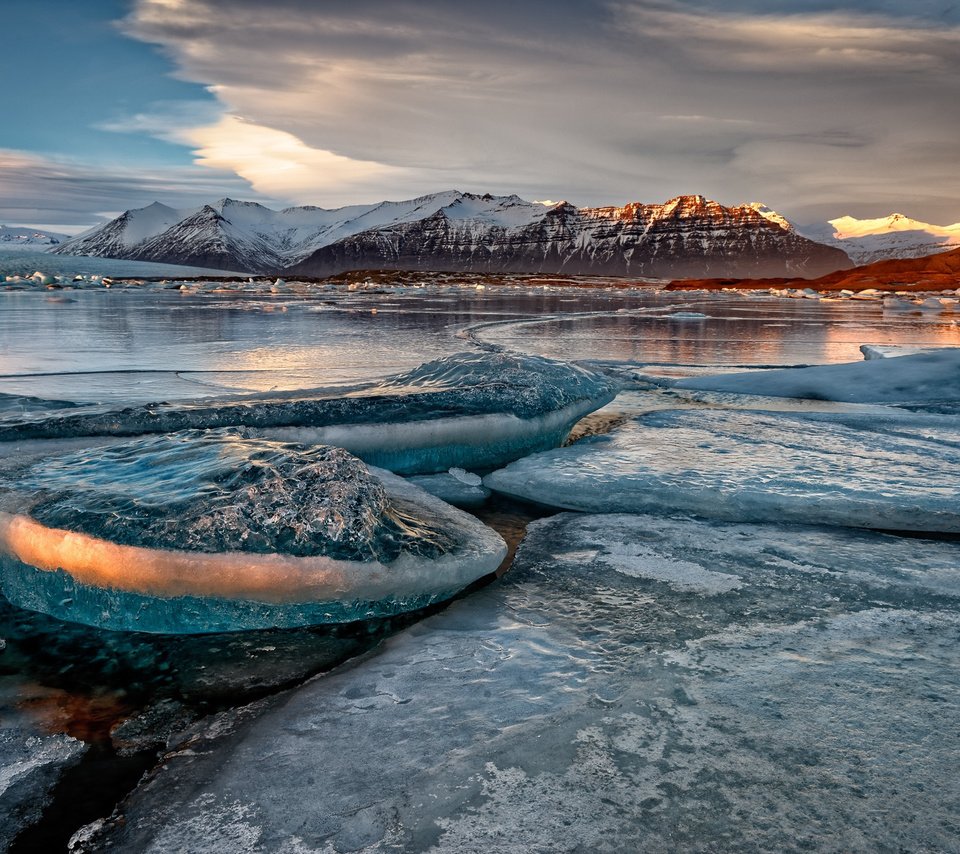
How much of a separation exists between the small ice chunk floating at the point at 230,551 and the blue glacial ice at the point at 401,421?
1.27 m

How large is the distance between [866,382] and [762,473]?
3751 mm

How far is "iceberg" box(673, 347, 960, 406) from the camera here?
652 cm

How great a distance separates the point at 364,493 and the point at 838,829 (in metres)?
1.68

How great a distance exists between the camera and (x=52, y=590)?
2.36 meters

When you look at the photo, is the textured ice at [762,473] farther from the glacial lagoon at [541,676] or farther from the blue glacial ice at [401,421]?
the blue glacial ice at [401,421]

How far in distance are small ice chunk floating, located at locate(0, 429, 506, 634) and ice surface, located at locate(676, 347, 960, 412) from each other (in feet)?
16.3

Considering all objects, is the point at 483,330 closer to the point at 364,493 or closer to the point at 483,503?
the point at 483,503

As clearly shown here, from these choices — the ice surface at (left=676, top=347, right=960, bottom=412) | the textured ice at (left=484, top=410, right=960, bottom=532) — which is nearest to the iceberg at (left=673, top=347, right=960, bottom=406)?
the ice surface at (left=676, top=347, right=960, bottom=412)

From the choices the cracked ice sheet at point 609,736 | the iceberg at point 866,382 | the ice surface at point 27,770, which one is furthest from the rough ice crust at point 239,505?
the iceberg at point 866,382

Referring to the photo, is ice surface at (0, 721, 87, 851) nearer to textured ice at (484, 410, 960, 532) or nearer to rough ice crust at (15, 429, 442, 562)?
rough ice crust at (15, 429, 442, 562)

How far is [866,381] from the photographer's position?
6805mm

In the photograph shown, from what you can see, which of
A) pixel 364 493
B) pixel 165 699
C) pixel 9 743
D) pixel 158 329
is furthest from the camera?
pixel 158 329

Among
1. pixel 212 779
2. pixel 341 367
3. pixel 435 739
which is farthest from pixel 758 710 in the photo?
pixel 341 367

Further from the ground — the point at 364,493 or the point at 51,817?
the point at 364,493
